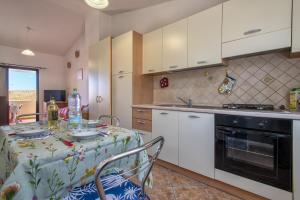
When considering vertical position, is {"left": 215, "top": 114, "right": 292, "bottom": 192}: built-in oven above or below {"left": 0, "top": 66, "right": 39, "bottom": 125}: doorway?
below

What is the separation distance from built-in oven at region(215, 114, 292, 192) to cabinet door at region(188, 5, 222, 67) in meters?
0.78

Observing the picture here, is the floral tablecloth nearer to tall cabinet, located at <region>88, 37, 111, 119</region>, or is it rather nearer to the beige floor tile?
the beige floor tile

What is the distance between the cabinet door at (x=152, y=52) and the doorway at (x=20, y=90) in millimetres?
4390

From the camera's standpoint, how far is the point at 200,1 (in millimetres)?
2361

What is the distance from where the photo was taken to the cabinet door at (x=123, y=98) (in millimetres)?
2703

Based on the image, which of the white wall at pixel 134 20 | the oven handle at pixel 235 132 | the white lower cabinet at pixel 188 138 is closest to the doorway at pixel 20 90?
the white wall at pixel 134 20

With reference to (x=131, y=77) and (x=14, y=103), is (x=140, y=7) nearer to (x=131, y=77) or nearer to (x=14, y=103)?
(x=131, y=77)

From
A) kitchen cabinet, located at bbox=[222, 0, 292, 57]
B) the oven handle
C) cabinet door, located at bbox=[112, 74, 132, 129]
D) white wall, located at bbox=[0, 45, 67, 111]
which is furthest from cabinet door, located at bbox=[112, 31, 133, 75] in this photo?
white wall, located at bbox=[0, 45, 67, 111]

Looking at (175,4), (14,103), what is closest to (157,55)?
(175,4)

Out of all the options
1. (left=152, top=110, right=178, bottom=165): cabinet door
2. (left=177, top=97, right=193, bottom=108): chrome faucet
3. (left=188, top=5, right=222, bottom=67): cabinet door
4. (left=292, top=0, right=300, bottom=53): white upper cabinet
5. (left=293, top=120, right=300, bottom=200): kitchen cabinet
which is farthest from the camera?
(left=177, top=97, right=193, bottom=108): chrome faucet

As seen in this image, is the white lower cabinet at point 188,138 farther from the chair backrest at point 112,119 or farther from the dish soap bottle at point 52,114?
the dish soap bottle at point 52,114

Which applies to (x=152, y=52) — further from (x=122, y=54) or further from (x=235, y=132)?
(x=235, y=132)

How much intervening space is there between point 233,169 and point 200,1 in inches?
88.0

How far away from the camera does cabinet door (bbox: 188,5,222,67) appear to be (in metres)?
1.91
